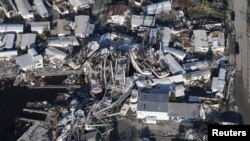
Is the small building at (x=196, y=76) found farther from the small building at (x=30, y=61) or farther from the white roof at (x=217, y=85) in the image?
the small building at (x=30, y=61)

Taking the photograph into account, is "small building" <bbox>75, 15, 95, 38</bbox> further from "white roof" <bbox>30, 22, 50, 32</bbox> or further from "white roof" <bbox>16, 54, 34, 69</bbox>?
"white roof" <bbox>16, 54, 34, 69</bbox>

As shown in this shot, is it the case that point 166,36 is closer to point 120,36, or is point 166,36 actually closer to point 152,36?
point 152,36

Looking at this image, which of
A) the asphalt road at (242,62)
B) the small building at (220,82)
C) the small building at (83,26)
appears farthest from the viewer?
the small building at (83,26)

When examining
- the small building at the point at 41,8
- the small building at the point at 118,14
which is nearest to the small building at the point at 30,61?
the small building at the point at 41,8

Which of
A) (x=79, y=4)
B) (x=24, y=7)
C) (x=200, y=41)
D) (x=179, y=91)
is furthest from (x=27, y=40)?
(x=200, y=41)

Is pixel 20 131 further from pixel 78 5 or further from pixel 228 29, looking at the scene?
pixel 228 29

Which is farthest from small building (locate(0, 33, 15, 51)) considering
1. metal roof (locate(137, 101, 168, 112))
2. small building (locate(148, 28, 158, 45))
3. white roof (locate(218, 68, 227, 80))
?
white roof (locate(218, 68, 227, 80))

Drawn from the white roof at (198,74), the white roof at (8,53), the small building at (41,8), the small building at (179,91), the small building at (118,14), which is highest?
the small building at (41,8)
